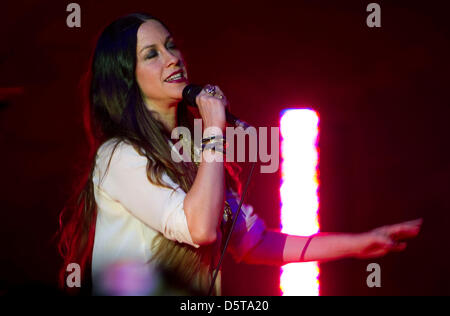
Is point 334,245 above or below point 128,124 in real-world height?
below

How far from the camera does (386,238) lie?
1435 mm

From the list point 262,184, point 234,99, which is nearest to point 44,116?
point 234,99

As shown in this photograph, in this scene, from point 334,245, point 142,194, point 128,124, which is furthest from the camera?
point 334,245

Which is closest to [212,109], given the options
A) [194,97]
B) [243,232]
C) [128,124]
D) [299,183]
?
[194,97]

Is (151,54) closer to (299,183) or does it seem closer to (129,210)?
(129,210)

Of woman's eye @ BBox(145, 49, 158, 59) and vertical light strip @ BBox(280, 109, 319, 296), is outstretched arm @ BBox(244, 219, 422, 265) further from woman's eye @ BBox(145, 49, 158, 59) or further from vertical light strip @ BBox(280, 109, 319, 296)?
vertical light strip @ BBox(280, 109, 319, 296)

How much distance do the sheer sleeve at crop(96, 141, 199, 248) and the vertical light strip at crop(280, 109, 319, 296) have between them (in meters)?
1.36

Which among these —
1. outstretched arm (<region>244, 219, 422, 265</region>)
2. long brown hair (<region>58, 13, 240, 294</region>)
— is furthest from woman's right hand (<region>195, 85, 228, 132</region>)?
outstretched arm (<region>244, 219, 422, 265</region>)

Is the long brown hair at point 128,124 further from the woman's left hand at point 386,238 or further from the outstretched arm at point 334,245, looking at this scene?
the woman's left hand at point 386,238

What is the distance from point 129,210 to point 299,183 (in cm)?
145

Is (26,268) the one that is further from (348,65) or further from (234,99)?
(348,65)

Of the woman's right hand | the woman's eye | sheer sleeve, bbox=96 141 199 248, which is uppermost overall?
the woman's eye

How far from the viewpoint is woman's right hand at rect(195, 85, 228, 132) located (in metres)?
1.27
